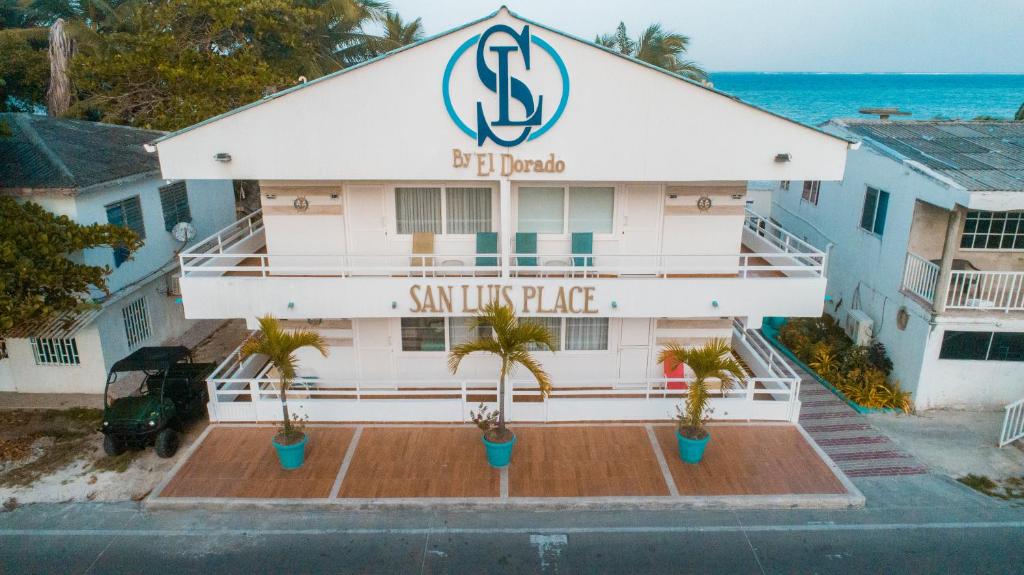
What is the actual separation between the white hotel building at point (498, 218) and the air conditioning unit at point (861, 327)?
4.50 meters

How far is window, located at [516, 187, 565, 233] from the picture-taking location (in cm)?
1468

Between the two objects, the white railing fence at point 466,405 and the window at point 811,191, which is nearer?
the white railing fence at point 466,405

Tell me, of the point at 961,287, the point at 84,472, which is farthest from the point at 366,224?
the point at 961,287

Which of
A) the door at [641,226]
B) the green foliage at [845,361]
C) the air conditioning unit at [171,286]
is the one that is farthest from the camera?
the air conditioning unit at [171,286]

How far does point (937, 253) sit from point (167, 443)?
21.2 metres

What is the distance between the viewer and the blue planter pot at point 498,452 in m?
12.5

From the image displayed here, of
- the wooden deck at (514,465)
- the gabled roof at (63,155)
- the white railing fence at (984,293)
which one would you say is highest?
the gabled roof at (63,155)

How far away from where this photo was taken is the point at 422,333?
1551cm

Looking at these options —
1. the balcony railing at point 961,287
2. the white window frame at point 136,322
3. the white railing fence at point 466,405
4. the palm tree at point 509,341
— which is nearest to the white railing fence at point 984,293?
the balcony railing at point 961,287

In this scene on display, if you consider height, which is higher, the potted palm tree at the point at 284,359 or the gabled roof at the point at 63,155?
the gabled roof at the point at 63,155

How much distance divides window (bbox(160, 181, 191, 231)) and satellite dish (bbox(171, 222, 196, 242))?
0.37 metres

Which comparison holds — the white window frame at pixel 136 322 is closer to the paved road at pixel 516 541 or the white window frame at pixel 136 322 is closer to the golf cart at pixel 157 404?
the golf cart at pixel 157 404

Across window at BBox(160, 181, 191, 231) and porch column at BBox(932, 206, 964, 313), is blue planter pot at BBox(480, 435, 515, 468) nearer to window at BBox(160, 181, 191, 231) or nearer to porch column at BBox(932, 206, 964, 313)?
porch column at BBox(932, 206, 964, 313)

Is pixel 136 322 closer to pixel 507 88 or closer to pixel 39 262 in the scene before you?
pixel 39 262
